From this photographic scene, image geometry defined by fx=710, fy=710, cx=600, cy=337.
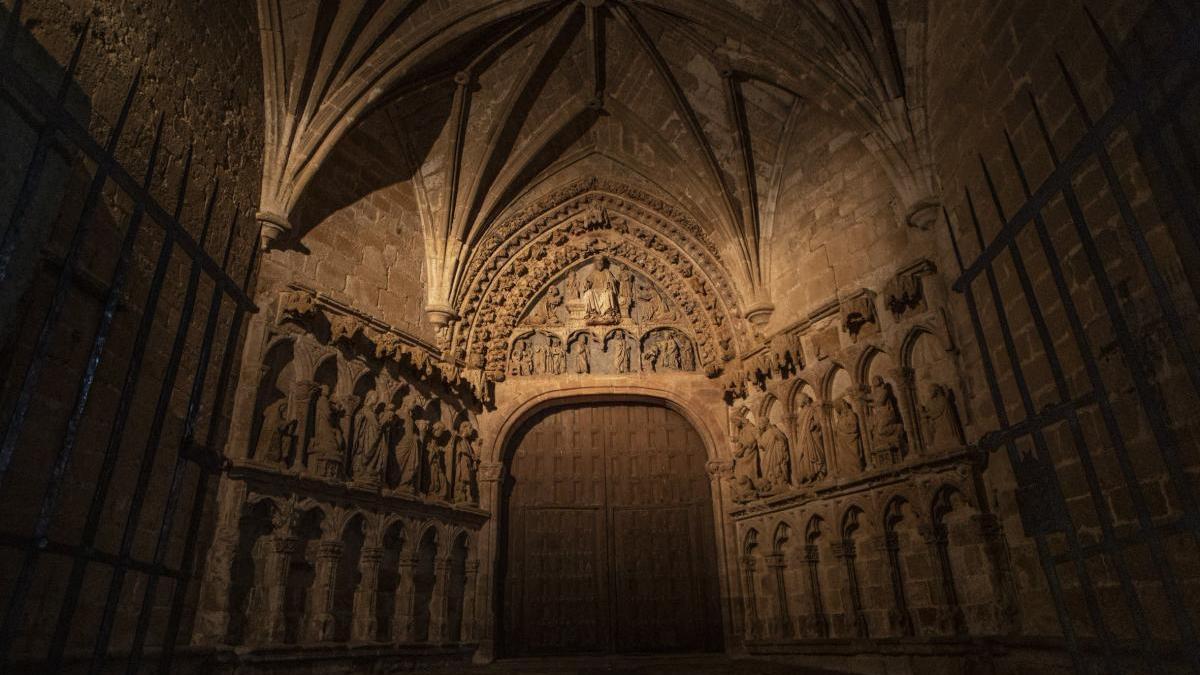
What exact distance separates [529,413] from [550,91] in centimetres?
427

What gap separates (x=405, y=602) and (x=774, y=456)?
4.46 metres

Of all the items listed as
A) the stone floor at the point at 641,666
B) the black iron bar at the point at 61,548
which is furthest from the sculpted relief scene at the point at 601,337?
the stone floor at the point at 641,666

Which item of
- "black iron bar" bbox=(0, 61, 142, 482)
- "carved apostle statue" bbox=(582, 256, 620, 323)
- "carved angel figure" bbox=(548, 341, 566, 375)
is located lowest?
"black iron bar" bbox=(0, 61, 142, 482)

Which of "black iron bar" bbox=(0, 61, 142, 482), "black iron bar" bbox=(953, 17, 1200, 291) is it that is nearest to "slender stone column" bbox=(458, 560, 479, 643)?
"black iron bar" bbox=(0, 61, 142, 482)

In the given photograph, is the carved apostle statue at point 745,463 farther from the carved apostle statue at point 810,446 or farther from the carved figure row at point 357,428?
the carved figure row at point 357,428

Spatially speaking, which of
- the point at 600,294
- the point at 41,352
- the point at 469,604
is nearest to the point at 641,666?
the point at 469,604

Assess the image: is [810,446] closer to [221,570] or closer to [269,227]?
[221,570]

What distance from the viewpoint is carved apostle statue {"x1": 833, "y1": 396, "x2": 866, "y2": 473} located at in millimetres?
7395

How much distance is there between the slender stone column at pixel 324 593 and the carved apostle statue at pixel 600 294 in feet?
15.0

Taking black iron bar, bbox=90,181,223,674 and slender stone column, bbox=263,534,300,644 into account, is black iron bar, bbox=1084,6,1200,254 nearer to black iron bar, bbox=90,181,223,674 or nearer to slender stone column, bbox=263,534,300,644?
black iron bar, bbox=90,181,223,674

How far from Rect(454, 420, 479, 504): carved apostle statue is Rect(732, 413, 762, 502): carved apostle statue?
3.28 meters

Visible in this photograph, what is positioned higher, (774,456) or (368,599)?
(774,456)

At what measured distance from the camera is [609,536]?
9211 millimetres

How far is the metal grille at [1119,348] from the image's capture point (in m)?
2.59
